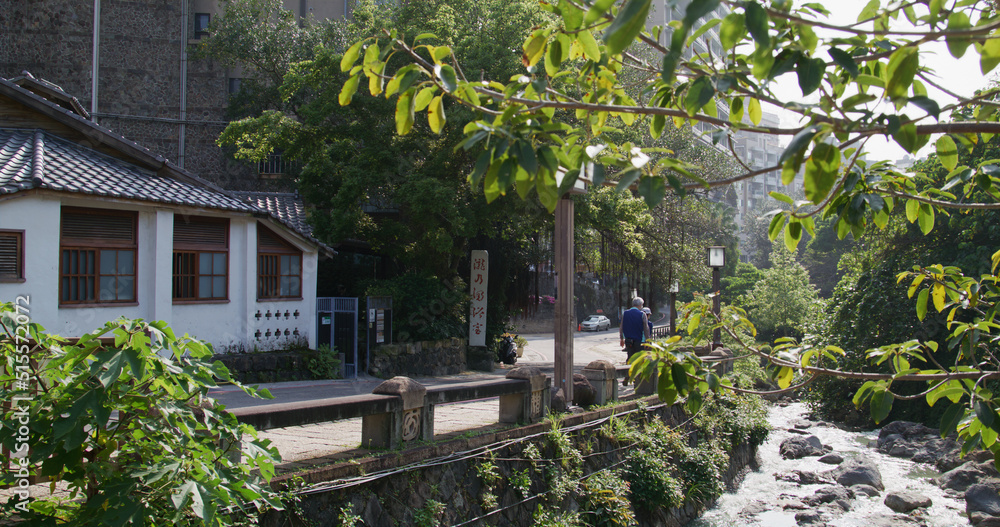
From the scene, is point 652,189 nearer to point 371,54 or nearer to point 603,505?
point 371,54

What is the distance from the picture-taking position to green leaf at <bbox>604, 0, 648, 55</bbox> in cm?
218

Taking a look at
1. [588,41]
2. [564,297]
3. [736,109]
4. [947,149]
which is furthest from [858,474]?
[588,41]

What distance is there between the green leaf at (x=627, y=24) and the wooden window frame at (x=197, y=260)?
11.8 metres

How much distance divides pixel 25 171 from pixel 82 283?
1893 mm

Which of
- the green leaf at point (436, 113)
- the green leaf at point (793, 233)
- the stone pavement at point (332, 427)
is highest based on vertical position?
the green leaf at point (436, 113)

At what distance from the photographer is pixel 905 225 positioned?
17406 millimetres

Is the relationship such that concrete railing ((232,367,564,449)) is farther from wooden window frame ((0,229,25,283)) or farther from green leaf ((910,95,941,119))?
wooden window frame ((0,229,25,283))

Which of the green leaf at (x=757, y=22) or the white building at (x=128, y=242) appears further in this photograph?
the white building at (x=128, y=242)

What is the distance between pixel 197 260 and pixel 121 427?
9.72 m

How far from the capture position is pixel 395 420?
6.54 m

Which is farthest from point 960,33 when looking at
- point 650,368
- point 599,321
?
point 599,321

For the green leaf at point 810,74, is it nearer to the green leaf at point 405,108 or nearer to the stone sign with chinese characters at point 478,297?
the green leaf at point 405,108

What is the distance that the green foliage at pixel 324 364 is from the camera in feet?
44.2

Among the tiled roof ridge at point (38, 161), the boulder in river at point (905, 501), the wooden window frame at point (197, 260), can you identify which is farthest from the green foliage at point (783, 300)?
the tiled roof ridge at point (38, 161)
